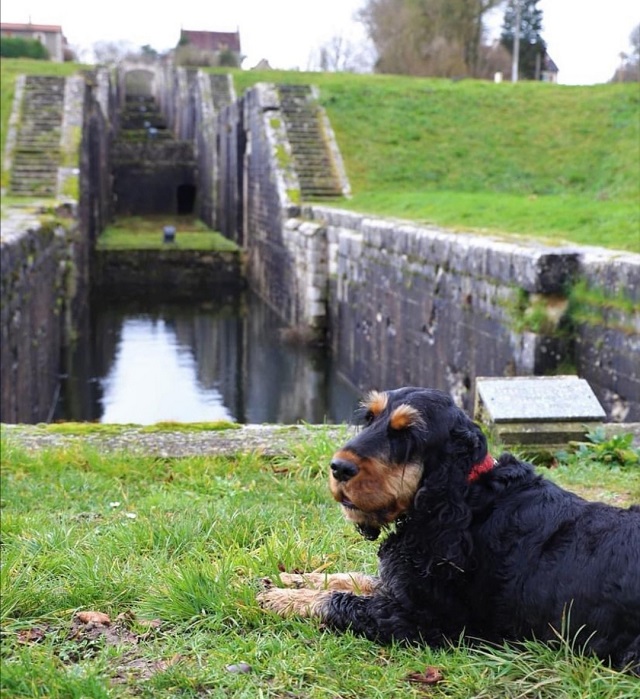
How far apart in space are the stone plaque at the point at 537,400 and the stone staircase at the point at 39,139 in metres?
17.6

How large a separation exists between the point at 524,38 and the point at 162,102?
61.9 feet

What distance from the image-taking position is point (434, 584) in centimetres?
285

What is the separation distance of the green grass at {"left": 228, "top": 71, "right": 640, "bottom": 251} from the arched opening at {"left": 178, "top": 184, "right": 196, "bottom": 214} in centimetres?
1349

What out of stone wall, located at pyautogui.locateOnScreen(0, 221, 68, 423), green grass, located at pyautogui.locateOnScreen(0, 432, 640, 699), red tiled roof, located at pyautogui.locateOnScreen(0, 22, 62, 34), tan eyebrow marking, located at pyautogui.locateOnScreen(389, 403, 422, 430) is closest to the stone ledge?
green grass, located at pyautogui.locateOnScreen(0, 432, 640, 699)

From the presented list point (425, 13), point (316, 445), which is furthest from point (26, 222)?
point (425, 13)

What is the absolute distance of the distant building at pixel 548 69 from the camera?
171ft

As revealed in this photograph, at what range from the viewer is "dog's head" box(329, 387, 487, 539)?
2.71 m

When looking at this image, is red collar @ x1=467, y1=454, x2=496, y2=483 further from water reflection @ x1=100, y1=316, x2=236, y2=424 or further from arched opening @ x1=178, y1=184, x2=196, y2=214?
arched opening @ x1=178, y1=184, x2=196, y2=214

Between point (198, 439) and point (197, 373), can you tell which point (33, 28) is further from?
point (198, 439)

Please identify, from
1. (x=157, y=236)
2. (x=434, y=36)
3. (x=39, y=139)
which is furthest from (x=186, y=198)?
(x=39, y=139)

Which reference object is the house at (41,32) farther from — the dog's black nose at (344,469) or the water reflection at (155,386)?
the dog's black nose at (344,469)

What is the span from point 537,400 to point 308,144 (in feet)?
59.2

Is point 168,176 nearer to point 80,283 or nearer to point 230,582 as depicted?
point 80,283

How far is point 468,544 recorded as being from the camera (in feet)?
9.24
